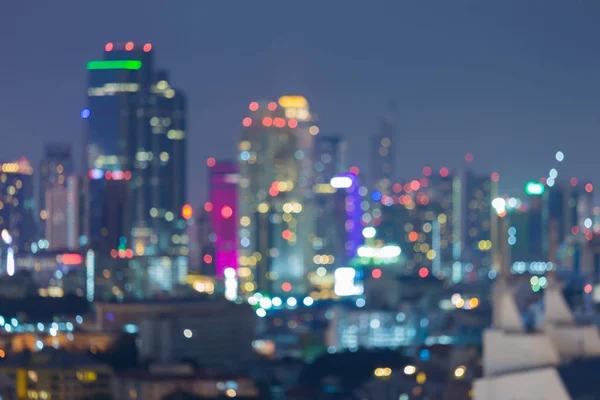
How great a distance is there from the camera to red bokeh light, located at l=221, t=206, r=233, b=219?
376ft

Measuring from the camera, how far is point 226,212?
4545 inches

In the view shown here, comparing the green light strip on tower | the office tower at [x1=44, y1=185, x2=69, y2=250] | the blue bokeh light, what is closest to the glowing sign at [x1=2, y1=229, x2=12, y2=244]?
the office tower at [x1=44, y1=185, x2=69, y2=250]

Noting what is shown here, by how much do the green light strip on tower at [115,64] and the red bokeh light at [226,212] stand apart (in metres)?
9.32

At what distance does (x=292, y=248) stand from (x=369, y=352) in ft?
176

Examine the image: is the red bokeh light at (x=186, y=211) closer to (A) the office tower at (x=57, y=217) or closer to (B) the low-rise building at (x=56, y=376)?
(A) the office tower at (x=57, y=217)

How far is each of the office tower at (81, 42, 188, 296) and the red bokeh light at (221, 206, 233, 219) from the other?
14.0ft

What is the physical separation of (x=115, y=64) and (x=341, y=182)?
14.5 metres

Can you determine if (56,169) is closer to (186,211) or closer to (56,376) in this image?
(186,211)

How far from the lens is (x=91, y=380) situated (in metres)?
40.8

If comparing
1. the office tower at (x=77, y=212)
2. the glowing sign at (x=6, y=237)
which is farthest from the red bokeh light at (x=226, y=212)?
the glowing sign at (x=6, y=237)

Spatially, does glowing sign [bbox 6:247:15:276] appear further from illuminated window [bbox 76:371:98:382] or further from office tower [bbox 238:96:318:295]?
illuminated window [bbox 76:371:98:382]

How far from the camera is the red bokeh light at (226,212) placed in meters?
115

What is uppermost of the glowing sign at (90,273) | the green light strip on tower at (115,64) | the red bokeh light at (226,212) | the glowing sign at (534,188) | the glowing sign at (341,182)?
the green light strip on tower at (115,64)

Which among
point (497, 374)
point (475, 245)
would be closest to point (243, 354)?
point (497, 374)
